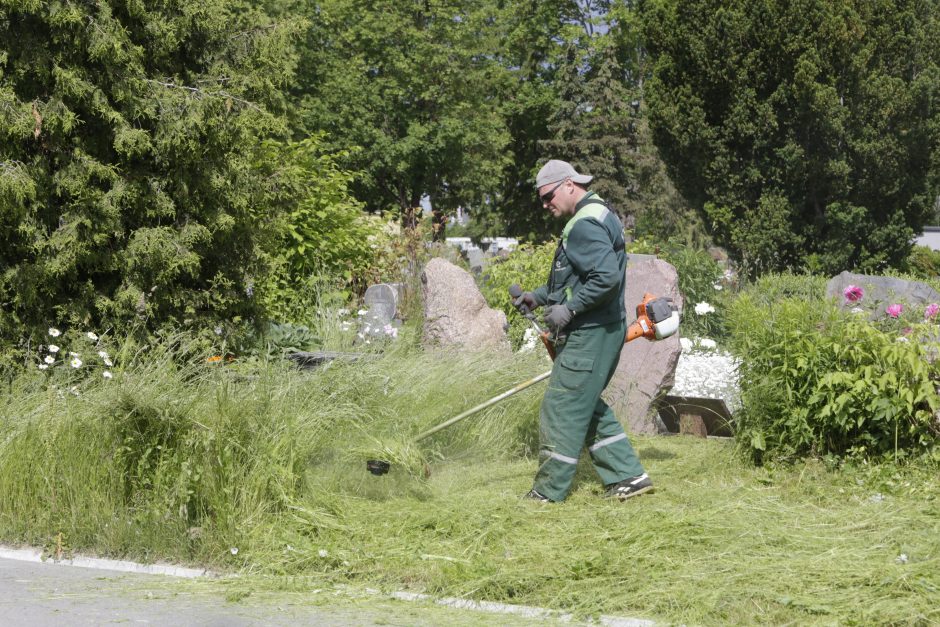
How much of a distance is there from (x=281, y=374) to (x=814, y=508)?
120 inches

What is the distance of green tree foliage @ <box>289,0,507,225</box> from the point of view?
32750mm

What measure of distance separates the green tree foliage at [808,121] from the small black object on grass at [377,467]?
15116 millimetres

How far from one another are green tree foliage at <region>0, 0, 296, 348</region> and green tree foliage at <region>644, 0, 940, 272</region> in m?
13.7

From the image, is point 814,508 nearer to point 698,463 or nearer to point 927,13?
point 698,463

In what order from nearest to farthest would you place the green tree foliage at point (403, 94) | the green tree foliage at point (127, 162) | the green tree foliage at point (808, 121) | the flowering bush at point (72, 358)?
the flowering bush at point (72, 358), the green tree foliage at point (127, 162), the green tree foliage at point (808, 121), the green tree foliage at point (403, 94)

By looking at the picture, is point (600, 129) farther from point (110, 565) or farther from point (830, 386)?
point (110, 565)

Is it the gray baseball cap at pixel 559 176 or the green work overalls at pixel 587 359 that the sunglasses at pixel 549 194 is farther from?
the green work overalls at pixel 587 359

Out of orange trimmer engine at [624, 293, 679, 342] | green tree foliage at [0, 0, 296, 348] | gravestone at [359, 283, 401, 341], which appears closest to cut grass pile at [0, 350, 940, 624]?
orange trimmer engine at [624, 293, 679, 342]

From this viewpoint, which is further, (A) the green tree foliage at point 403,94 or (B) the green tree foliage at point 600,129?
(B) the green tree foliage at point 600,129

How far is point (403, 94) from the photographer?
33.8 m

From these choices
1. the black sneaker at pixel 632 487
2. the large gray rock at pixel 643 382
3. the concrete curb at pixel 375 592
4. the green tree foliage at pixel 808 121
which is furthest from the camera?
the green tree foliage at pixel 808 121

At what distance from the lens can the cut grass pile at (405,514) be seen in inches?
168

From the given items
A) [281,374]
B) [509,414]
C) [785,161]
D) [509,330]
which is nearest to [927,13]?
[785,161]

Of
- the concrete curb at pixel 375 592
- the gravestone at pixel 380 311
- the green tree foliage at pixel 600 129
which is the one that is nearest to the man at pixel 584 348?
the concrete curb at pixel 375 592
